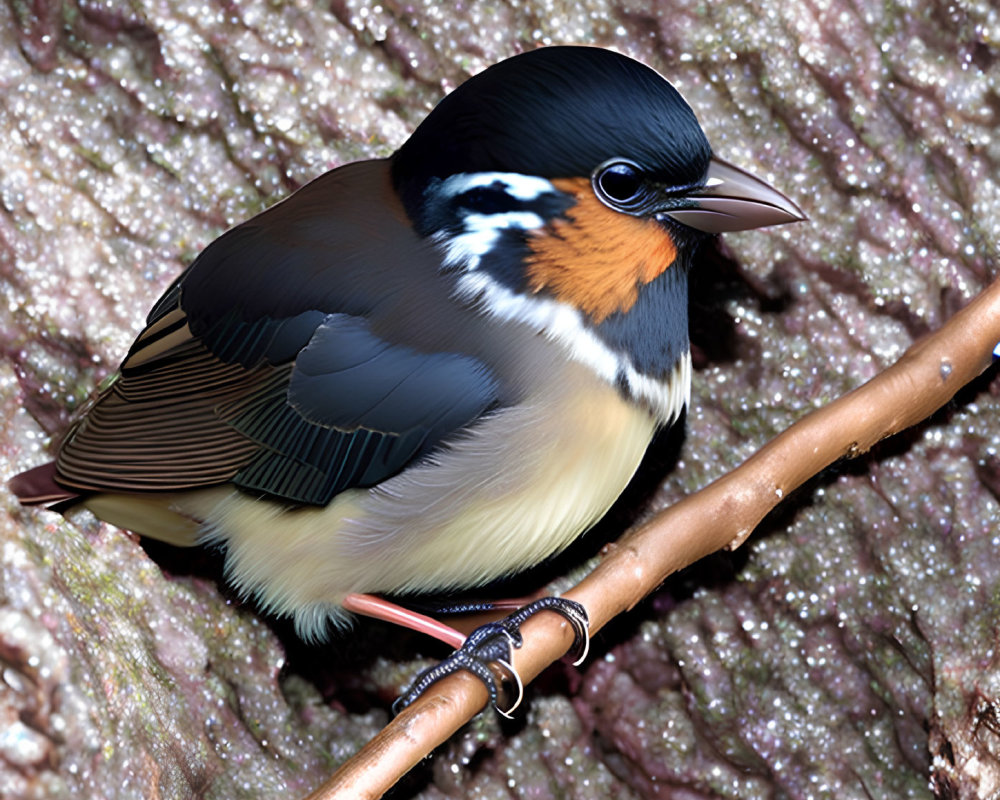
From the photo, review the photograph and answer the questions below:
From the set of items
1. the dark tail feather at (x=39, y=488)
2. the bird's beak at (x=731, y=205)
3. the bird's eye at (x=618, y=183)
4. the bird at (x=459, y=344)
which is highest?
the bird's beak at (x=731, y=205)

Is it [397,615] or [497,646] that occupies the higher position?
[497,646]

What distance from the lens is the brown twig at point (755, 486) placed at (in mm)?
2814

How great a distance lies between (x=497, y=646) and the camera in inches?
111

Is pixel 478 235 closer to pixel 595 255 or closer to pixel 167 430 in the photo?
pixel 595 255

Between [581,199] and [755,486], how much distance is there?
2.83ft

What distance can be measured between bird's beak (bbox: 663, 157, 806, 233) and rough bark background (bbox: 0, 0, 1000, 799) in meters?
0.72

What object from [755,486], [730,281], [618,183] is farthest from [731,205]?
[730,281]

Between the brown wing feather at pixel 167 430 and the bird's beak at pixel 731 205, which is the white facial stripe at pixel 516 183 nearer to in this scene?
the bird's beak at pixel 731 205

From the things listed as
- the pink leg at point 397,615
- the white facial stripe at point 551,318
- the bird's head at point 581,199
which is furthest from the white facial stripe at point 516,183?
the pink leg at point 397,615

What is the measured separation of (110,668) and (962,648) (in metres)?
2.12

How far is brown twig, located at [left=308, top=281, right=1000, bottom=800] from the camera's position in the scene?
2814 mm

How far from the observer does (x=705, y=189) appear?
101 inches

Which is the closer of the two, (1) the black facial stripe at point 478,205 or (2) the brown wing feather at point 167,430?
(1) the black facial stripe at point 478,205

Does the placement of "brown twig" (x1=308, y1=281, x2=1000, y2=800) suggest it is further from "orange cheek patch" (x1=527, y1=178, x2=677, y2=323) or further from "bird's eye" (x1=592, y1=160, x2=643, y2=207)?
"bird's eye" (x1=592, y1=160, x2=643, y2=207)
